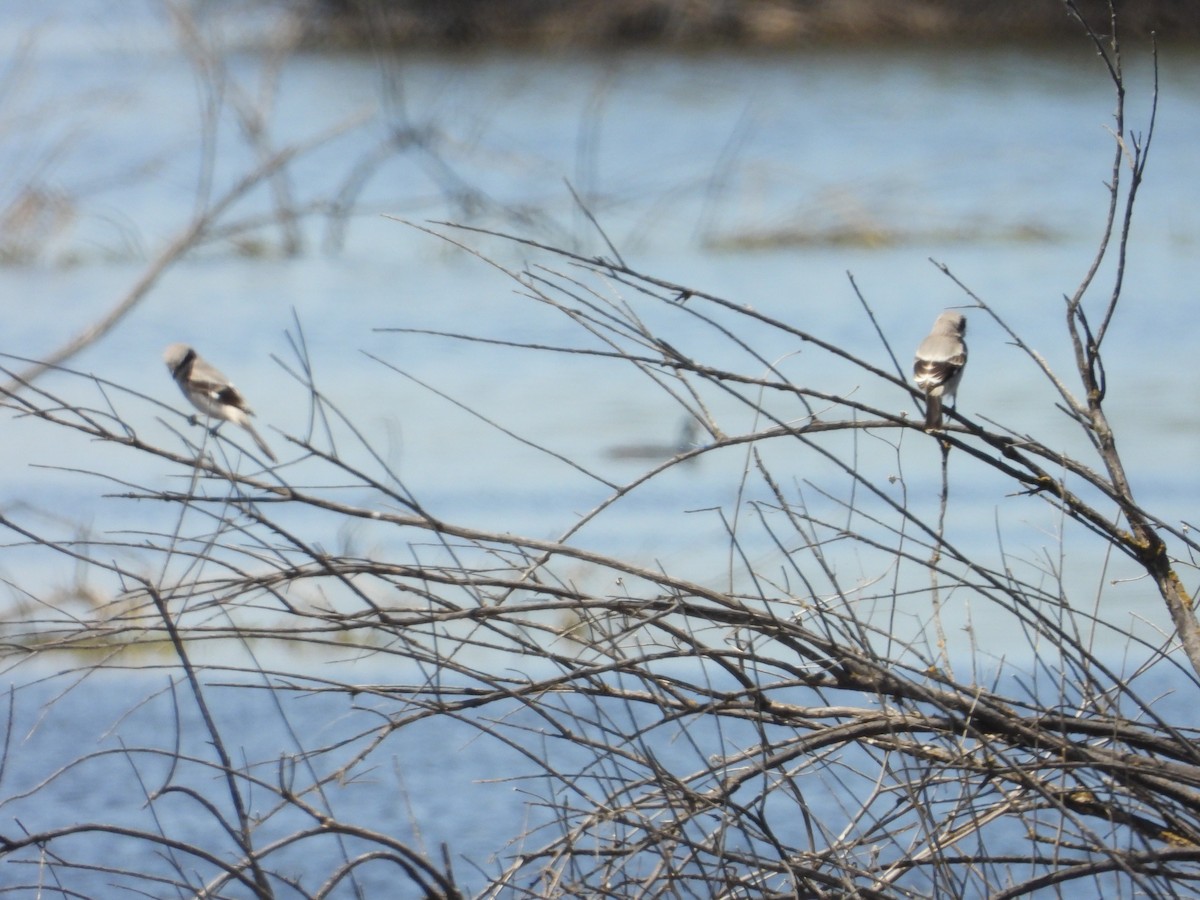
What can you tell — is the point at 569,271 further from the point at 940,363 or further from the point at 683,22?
the point at 940,363

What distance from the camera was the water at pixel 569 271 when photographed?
8242 mm

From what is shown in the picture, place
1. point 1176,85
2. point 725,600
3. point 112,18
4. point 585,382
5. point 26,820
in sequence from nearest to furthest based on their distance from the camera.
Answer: point 725,600, point 26,820, point 585,382, point 1176,85, point 112,18

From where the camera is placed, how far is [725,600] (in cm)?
255

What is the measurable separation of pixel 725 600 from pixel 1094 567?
19.8 ft

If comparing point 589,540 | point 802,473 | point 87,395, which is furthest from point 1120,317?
point 87,395

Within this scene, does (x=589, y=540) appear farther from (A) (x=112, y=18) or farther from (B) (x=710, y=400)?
(A) (x=112, y=18)

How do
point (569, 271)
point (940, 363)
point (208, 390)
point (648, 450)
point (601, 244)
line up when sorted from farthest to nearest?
point (601, 244)
point (569, 271)
point (648, 450)
point (208, 390)
point (940, 363)

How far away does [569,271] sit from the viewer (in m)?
14.5

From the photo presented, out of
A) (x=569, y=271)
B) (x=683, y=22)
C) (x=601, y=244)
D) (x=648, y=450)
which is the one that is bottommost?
(x=648, y=450)

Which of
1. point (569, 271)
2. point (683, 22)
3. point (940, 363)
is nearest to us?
point (940, 363)

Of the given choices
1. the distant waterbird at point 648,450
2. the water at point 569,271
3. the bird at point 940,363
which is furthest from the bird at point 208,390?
the distant waterbird at point 648,450

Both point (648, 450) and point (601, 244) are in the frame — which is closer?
point (648, 450)

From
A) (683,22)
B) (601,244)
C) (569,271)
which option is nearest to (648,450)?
(569,271)

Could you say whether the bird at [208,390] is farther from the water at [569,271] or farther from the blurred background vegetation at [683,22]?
the blurred background vegetation at [683,22]
